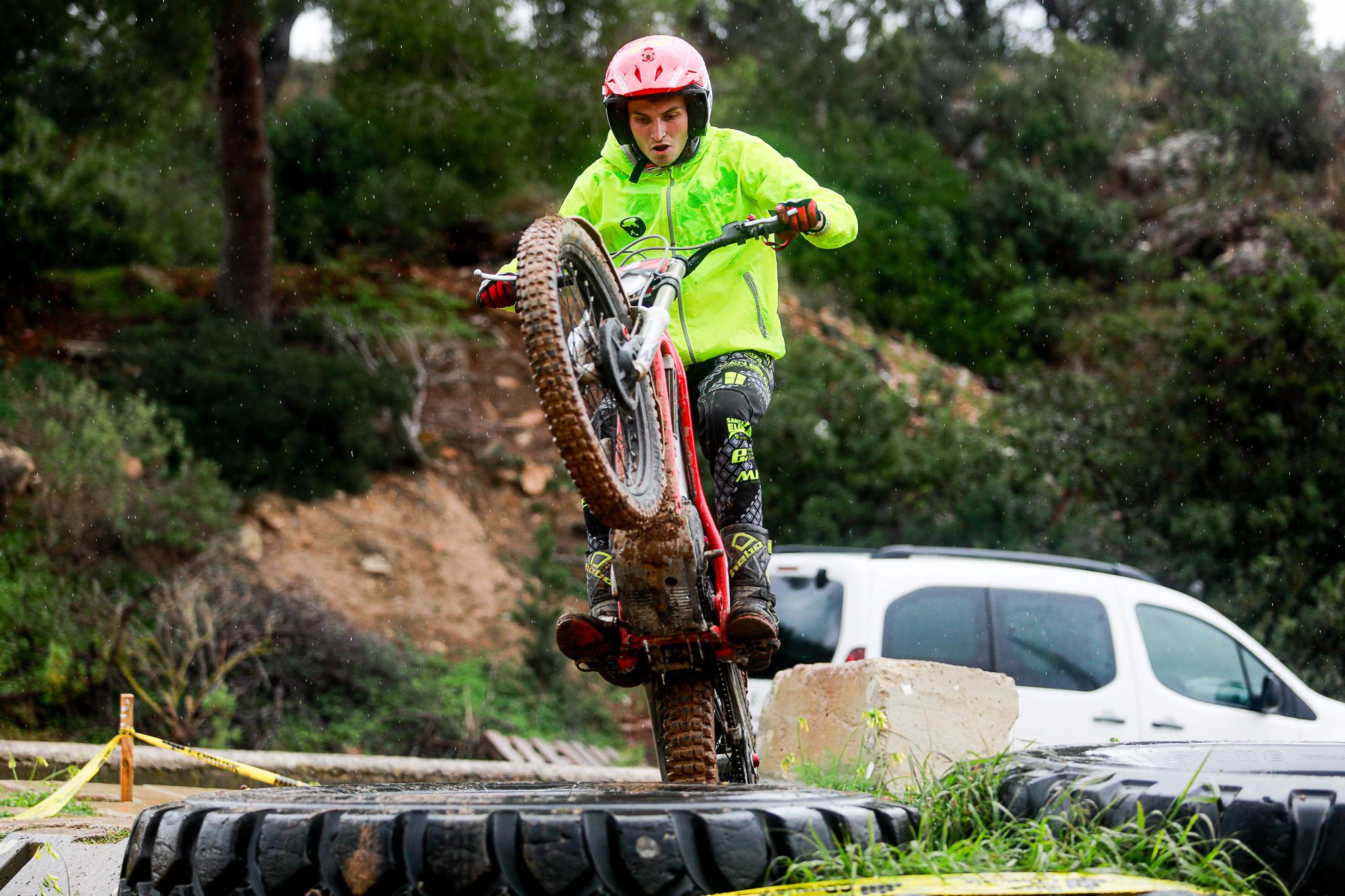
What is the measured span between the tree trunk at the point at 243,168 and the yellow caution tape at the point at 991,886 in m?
14.4

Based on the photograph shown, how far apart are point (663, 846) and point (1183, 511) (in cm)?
1335

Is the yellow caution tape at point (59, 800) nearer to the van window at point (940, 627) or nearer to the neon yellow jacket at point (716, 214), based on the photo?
the neon yellow jacket at point (716, 214)

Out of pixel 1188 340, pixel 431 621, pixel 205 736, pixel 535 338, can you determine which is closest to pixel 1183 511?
pixel 1188 340

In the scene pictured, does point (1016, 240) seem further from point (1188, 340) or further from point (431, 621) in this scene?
point (431, 621)

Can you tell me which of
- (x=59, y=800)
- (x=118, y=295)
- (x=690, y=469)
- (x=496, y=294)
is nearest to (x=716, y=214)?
(x=496, y=294)

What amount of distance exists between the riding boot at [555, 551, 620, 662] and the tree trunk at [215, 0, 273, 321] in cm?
1242

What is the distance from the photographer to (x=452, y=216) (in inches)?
811

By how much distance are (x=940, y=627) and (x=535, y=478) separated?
34.0 feet

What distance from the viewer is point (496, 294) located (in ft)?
15.1

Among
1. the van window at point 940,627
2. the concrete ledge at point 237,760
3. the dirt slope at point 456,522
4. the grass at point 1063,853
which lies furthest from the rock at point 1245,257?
the grass at point 1063,853

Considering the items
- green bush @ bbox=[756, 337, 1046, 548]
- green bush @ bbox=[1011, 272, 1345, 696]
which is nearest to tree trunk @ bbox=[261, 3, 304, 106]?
green bush @ bbox=[756, 337, 1046, 548]

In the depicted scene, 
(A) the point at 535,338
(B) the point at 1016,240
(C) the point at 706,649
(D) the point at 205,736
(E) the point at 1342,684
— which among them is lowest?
(E) the point at 1342,684

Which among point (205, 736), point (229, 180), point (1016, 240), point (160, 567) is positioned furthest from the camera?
A: point (1016, 240)

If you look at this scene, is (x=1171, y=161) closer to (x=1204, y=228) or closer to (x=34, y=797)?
(x=1204, y=228)
